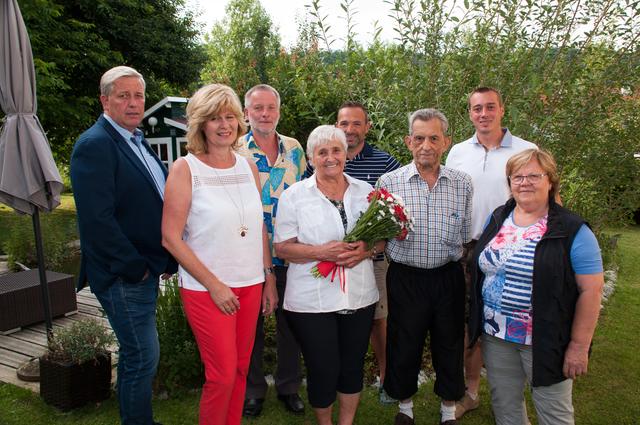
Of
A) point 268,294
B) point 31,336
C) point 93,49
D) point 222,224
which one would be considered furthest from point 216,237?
point 93,49

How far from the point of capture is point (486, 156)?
3.68 m

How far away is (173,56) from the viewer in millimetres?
17344

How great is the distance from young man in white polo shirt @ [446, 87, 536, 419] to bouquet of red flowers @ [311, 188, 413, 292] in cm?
80

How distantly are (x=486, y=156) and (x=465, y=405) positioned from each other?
6.54 feet

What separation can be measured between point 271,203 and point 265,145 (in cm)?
48

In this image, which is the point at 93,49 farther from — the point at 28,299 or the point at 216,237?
the point at 216,237

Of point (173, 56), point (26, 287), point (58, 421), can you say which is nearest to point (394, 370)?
point (58, 421)

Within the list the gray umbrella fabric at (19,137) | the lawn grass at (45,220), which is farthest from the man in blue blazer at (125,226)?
the lawn grass at (45,220)

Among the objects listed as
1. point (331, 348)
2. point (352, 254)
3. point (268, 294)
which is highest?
point (352, 254)

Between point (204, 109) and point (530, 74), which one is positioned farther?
point (530, 74)

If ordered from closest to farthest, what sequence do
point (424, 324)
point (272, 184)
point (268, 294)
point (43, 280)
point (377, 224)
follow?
point (377, 224), point (268, 294), point (424, 324), point (272, 184), point (43, 280)

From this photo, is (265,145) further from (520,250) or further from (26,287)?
(26,287)

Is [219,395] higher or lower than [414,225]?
lower

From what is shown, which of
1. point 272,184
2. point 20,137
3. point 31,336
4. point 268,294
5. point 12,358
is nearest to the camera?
point 268,294
